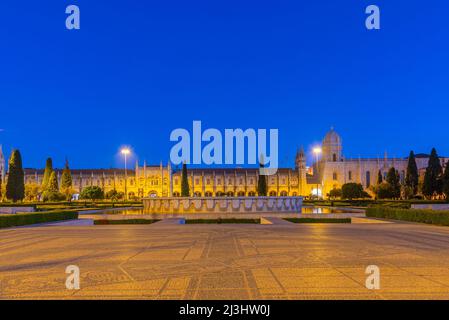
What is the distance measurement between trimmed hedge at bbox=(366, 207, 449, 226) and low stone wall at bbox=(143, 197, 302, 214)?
6.91 metres

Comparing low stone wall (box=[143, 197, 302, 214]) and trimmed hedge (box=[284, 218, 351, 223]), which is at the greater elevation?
low stone wall (box=[143, 197, 302, 214])

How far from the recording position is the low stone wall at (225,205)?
103 feet

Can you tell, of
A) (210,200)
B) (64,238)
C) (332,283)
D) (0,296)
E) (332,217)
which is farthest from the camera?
(210,200)

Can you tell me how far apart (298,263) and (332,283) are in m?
1.95

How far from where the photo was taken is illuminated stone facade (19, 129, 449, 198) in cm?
8931

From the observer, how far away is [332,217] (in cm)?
2502

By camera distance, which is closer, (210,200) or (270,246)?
(270,246)

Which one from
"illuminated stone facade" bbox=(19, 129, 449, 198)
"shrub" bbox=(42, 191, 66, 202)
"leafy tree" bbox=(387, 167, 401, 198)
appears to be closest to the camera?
"shrub" bbox=(42, 191, 66, 202)

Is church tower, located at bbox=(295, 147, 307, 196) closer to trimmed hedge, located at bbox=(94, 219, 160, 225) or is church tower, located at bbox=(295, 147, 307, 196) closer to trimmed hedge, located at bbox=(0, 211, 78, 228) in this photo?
trimmed hedge, located at bbox=(94, 219, 160, 225)

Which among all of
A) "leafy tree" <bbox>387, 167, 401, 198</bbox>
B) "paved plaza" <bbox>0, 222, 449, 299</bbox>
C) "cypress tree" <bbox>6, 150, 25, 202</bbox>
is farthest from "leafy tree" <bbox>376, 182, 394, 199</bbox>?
"cypress tree" <bbox>6, 150, 25, 202</bbox>

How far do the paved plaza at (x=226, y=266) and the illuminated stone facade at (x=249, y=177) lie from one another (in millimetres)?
75613
